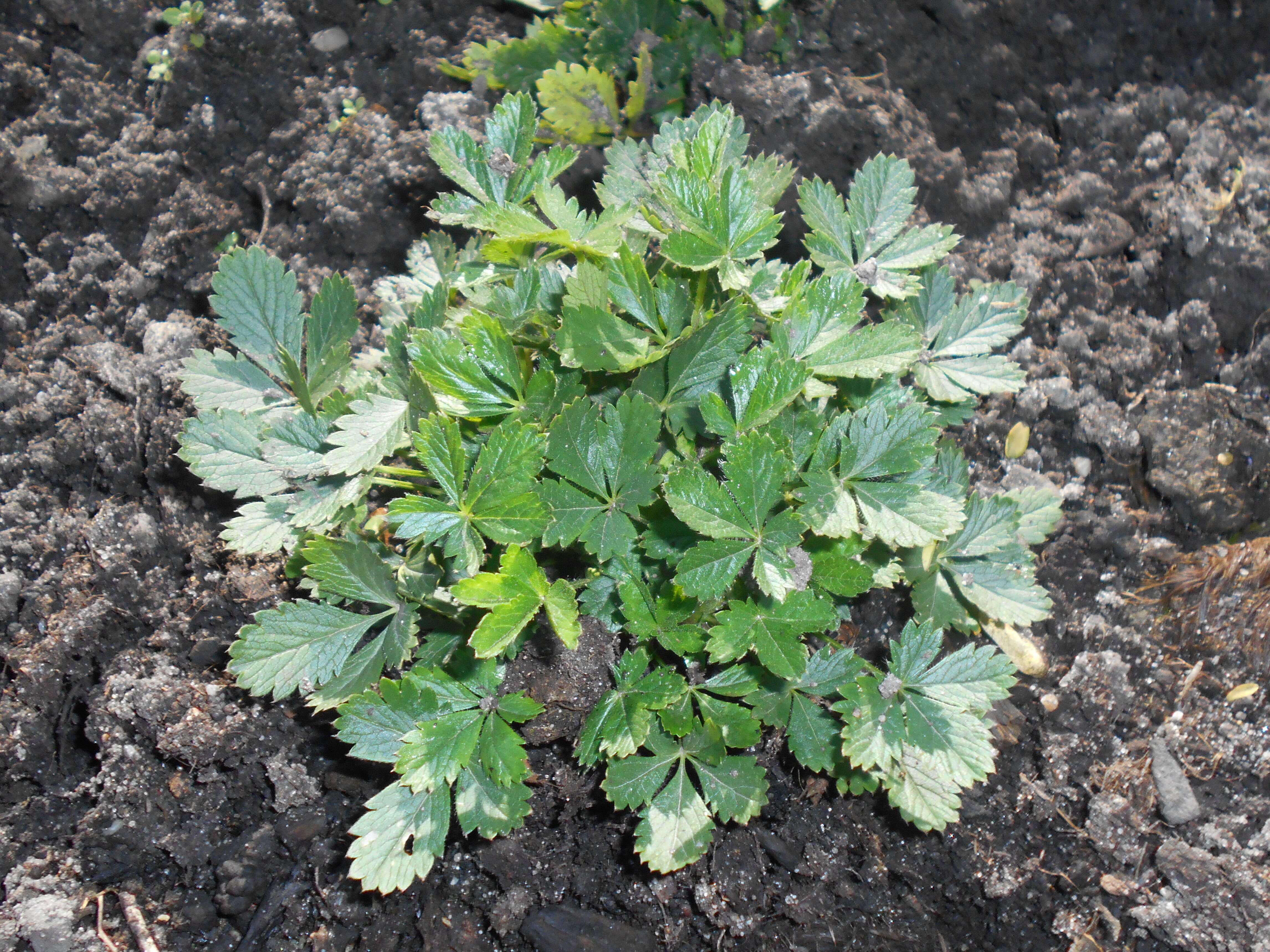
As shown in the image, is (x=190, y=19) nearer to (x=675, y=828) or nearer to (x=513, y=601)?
(x=513, y=601)

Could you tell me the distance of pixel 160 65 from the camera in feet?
7.89

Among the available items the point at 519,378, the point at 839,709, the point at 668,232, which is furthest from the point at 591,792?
the point at 668,232

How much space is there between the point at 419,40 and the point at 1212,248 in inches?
101

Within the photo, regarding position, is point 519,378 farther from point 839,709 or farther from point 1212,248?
point 1212,248

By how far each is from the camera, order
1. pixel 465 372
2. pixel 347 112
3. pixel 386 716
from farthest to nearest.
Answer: pixel 347 112, pixel 386 716, pixel 465 372

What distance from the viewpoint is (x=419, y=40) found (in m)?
2.60

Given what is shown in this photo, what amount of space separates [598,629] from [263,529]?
2.39 feet

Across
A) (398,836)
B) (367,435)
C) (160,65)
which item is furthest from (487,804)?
(160,65)

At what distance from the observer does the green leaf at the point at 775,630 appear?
4.56 ft

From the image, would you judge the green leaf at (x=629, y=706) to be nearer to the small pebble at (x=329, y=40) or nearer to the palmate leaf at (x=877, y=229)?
the palmate leaf at (x=877, y=229)

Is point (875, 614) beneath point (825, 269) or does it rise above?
beneath

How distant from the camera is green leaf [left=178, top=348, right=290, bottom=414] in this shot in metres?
1.73

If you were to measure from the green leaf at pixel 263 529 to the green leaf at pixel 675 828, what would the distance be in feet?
3.05

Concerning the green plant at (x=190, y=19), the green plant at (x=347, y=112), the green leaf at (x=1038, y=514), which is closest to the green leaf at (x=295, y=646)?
the green leaf at (x=1038, y=514)
